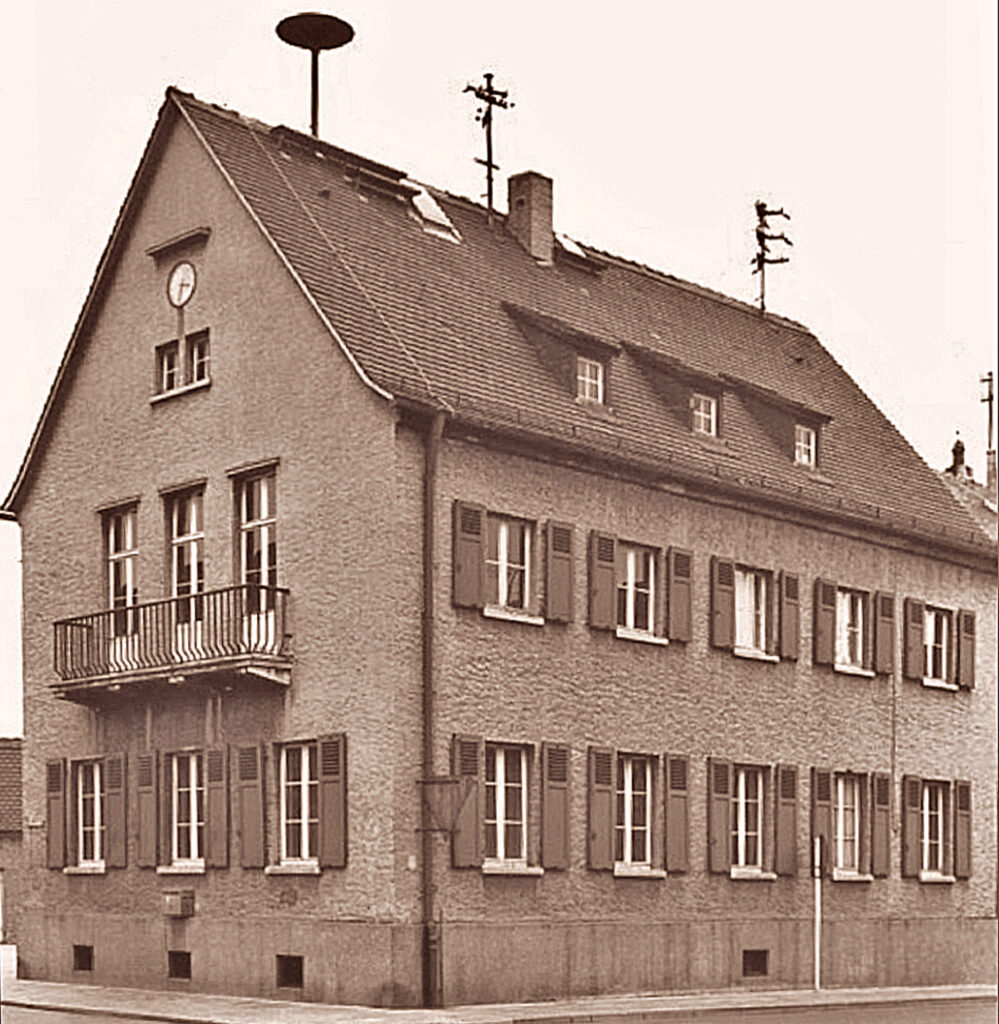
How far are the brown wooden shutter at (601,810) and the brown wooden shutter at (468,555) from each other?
3.26 m

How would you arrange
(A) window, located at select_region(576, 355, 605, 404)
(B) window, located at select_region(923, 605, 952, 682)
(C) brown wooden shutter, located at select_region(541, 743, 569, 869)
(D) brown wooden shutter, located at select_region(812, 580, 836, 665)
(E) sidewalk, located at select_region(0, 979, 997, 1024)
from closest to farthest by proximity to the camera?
(E) sidewalk, located at select_region(0, 979, 997, 1024), (C) brown wooden shutter, located at select_region(541, 743, 569, 869), (A) window, located at select_region(576, 355, 605, 404), (D) brown wooden shutter, located at select_region(812, 580, 836, 665), (B) window, located at select_region(923, 605, 952, 682)

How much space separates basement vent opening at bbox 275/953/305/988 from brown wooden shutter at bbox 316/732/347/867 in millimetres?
1402

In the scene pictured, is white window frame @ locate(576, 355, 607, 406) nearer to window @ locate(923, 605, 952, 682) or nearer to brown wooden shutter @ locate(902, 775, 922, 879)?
window @ locate(923, 605, 952, 682)

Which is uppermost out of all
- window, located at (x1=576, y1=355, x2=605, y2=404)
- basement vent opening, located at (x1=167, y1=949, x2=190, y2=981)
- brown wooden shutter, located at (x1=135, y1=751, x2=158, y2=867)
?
window, located at (x1=576, y1=355, x2=605, y2=404)

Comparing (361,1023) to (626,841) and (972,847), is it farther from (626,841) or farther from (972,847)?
(972,847)

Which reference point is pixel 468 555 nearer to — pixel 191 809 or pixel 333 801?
pixel 333 801

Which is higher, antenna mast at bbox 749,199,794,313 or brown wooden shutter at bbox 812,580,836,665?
antenna mast at bbox 749,199,794,313

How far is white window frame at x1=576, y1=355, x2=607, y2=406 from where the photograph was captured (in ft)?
103

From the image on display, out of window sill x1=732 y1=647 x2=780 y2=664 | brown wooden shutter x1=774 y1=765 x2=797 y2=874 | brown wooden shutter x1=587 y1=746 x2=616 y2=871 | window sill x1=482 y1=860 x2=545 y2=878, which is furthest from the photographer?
brown wooden shutter x1=774 y1=765 x2=797 y2=874

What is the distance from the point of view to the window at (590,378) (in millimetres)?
31359

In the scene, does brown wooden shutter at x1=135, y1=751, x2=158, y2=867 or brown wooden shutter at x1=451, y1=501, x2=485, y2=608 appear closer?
brown wooden shutter at x1=451, y1=501, x2=485, y2=608

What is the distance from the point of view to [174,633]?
28656 mm

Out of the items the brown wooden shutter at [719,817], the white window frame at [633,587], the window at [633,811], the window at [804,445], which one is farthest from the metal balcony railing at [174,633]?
the window at [804,445]

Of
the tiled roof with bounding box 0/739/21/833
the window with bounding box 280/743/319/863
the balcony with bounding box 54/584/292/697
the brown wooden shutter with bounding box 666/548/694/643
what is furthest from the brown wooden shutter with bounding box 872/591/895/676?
the tiled roof with bounding box 0/739/21/833
